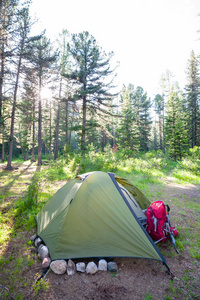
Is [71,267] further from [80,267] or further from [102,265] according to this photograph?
[102,265]

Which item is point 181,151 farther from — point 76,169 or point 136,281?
point 136,281

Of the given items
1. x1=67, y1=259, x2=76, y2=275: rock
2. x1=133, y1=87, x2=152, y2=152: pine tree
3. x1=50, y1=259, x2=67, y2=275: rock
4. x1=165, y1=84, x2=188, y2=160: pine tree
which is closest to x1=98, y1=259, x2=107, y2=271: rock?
x1=67, y1=259, x2=76, y2=275: rock

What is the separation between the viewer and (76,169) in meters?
10.0

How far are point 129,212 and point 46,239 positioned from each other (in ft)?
5.86

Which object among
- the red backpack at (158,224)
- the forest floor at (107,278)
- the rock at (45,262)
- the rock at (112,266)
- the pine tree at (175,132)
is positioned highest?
the pine tree at (175,132)

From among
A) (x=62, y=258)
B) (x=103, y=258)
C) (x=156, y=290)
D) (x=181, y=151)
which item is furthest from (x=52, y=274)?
(x=181, y=151)

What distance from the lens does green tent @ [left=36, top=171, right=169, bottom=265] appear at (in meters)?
2.65

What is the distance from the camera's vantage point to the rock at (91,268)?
99.6 inches

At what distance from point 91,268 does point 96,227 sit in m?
0.63

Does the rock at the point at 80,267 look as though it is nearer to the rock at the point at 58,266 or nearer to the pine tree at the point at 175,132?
the rock at the point at 58,266

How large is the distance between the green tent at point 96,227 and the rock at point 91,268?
0.43 ft

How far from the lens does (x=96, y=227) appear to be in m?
2.90

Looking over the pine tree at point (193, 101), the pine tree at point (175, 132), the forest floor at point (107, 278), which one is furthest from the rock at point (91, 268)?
the pine tree at point (193, 101)

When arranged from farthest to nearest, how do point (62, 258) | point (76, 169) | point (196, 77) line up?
point (196, 77)
point (76, 169)
point (62, 258)
